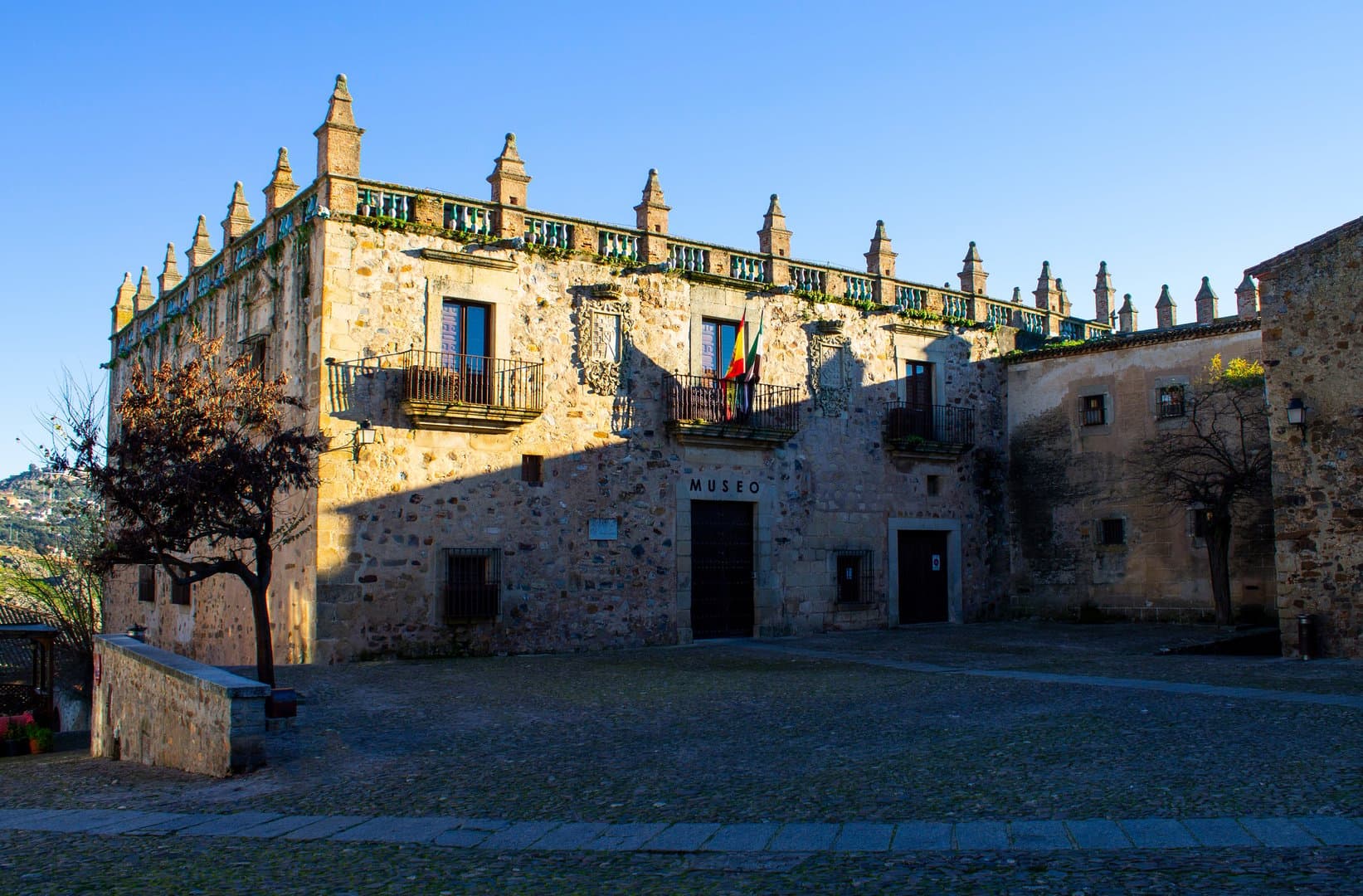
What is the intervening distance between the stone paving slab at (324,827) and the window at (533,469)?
10.8 m

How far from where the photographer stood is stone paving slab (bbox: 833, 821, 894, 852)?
561cm

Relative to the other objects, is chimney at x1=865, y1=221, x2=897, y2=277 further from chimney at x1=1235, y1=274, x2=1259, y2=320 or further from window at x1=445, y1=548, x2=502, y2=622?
chimney at x1=1235, y1=274, x2=1259, y2=320

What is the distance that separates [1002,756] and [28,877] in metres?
6.16

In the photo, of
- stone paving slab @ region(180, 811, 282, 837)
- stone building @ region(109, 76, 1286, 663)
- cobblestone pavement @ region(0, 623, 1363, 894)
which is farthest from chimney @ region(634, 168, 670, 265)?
stone paving slab @ region(180, 811, 282, 837)

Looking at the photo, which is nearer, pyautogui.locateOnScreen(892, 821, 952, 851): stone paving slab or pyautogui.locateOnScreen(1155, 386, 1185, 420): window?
pyautogui.locateOnScreen(892, 821, 952, 851): stone paving slab

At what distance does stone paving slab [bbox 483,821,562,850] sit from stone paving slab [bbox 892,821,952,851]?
6.48 ft

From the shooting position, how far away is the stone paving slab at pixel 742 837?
572 cm

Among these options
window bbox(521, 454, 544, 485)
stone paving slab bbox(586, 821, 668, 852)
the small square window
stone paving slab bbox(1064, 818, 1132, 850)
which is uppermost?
window bbox(521, 454, 544, 485)

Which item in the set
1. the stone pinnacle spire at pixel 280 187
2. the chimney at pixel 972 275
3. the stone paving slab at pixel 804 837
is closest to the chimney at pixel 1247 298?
the chimney at pixel 972 275

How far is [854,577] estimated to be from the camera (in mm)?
21188

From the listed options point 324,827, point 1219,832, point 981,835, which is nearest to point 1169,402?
point 1219,832

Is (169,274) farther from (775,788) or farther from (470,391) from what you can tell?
(775,788)

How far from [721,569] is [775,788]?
12352 mm

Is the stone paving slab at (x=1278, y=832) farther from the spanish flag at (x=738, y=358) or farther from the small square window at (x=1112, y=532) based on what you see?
the small square window at (x=1112, y=532)
